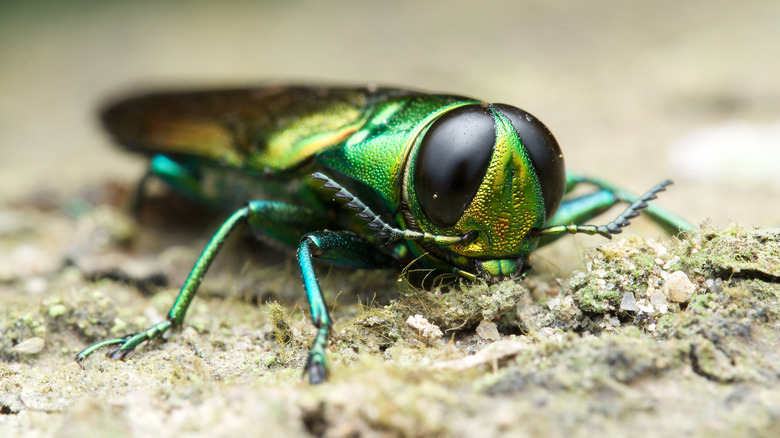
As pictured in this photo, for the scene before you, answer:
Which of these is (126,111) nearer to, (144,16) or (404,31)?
(404,31)

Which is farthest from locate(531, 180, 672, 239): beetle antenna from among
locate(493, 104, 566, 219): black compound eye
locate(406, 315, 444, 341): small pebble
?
locate(406, 315, 444, 341): small pebble

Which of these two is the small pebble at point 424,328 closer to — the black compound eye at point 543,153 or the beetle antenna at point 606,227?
the beetle antenna at point 606,227

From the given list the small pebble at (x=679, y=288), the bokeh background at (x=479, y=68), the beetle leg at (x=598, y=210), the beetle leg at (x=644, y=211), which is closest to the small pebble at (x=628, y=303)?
the small pebble at (x=679, y=288)

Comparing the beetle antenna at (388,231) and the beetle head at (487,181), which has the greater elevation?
the beetle head at (487,181)

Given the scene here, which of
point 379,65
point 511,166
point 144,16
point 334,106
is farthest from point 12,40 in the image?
point 511,166

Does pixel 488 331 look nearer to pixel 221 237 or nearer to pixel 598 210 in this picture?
pixel 598 210

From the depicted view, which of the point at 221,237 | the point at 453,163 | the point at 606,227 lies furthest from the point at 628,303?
the point at 221,237

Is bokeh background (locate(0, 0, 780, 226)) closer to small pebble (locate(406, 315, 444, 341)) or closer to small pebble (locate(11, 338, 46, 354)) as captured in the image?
small pebble (locate(11, 338, 46, 354))
